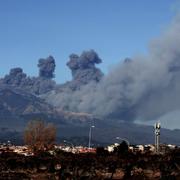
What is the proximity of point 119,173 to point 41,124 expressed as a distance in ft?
434

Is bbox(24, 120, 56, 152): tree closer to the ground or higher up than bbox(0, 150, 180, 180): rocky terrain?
higher up

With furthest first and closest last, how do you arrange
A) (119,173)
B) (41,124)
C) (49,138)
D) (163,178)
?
(41,124), (49,138), (119,173), (163,178)

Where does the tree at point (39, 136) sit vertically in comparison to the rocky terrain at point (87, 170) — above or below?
above

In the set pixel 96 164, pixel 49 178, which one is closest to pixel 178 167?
pixel 96 164

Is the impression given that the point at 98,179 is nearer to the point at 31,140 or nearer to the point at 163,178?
the point at 163,178

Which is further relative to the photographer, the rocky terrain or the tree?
the tree

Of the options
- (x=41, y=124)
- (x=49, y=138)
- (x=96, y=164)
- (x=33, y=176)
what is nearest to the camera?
(x=33, y=176)

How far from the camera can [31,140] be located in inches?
7215

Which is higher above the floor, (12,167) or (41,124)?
(41,124)

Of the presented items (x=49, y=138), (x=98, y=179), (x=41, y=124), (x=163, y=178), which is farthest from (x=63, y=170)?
(x=41, y=124)

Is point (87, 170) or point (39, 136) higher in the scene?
point (39, 136)

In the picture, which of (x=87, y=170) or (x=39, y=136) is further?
(x=39, y=136)

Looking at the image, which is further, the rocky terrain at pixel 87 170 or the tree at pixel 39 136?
the tree at pixel 39 136

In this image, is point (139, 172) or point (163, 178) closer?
point (163, 178)
